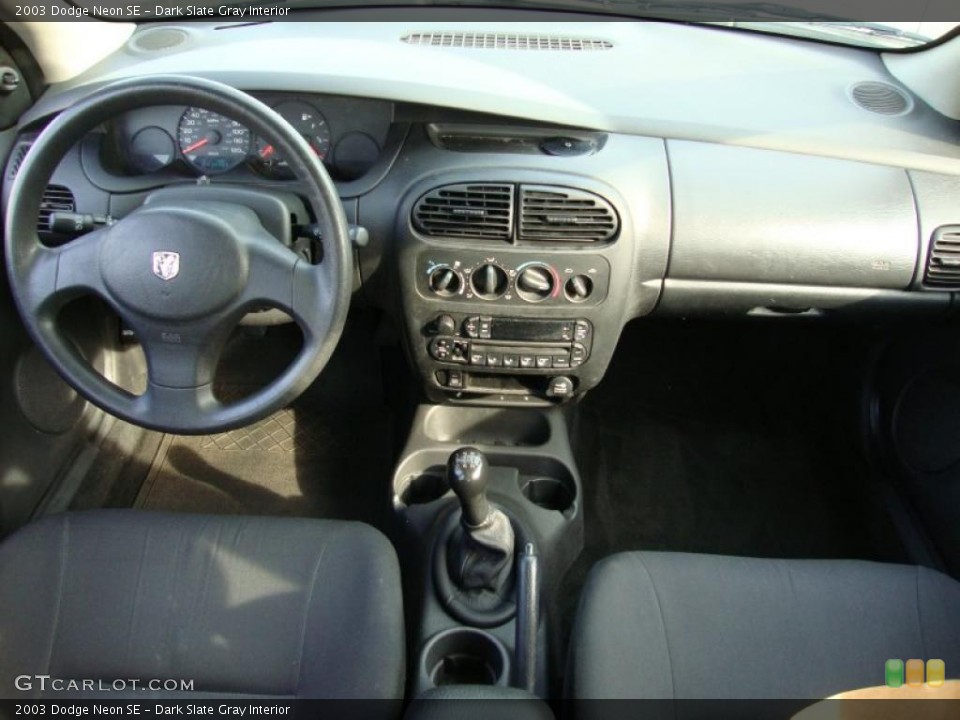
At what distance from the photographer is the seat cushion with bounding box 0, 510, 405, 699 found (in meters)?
1.29

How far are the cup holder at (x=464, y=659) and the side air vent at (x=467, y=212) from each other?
29.6 inches

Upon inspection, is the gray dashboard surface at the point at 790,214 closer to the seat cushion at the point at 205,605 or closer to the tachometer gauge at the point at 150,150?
the seat cushion at the point at 205,605

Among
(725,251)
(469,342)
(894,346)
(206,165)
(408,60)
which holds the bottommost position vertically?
(894,346)

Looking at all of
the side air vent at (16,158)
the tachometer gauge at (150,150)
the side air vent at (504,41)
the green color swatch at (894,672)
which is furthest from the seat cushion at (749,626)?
the side air vent at (16,158)

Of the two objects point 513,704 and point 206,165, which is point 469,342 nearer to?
point 206,165

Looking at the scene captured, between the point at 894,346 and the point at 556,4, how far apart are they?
3.89 feet

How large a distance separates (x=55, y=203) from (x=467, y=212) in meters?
0.81

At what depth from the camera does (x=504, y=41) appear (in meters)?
1.75

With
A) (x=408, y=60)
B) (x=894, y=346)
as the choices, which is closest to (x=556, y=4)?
(x=408, y=60)

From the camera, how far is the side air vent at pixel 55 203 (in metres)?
1.60

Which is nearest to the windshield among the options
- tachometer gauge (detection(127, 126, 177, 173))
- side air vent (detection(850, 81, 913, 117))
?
side air vent (detection(850, 81, 913, 117))

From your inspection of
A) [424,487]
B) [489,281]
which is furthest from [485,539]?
[489,281]

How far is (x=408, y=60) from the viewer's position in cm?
164

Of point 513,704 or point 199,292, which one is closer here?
point 513,704
